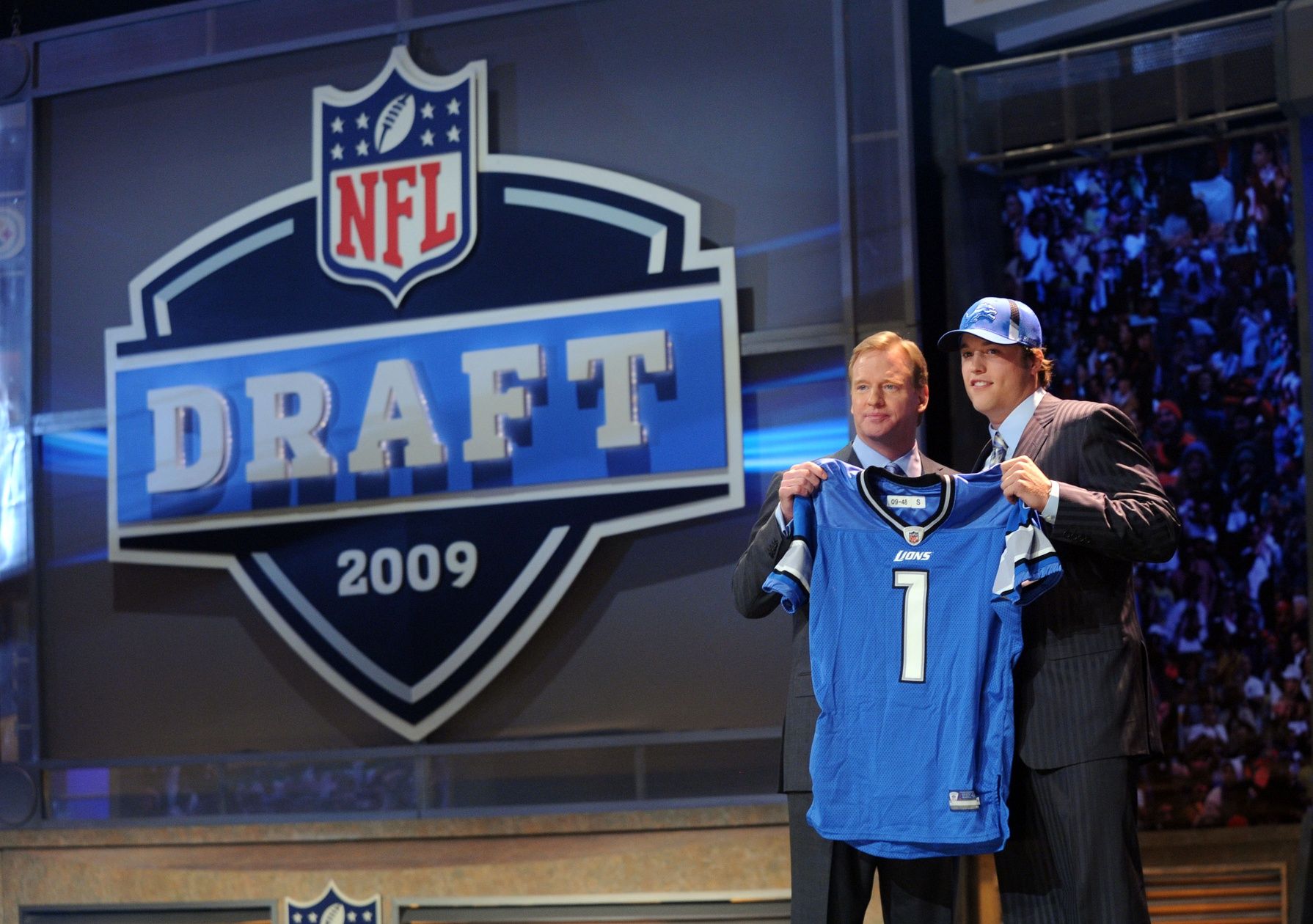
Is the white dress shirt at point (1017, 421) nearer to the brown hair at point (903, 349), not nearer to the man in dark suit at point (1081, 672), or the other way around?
the man in dark suit at point (1081, 672)

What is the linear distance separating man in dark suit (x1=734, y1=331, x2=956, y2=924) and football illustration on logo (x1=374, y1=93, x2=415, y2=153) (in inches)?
86.0

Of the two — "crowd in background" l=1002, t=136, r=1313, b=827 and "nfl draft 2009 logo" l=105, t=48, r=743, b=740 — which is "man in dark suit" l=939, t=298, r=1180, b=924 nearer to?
"nfl draft 2009 logo" l=105, t=48, r=743, b=740

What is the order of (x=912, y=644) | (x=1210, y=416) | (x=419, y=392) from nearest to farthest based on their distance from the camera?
1. (x=912, y=644)
2. (x=419, y=392)
3. (x=1210, y=416)

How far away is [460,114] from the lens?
4.54 m

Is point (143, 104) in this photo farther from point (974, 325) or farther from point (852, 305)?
point (974, 325)

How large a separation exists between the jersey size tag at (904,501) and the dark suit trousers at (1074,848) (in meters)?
0.52

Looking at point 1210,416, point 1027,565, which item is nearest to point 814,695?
point 1027,565

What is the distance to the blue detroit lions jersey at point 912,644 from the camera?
2.63m

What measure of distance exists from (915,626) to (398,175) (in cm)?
257

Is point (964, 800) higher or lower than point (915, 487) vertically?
lower

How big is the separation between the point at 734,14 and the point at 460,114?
909mm

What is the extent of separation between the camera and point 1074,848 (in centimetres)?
260

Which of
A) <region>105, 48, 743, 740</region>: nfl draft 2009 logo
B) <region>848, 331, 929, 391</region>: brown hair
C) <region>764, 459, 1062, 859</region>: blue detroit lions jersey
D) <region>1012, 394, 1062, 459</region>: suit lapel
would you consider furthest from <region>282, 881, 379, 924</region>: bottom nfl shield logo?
<region>1012, 394, 1062, 459</region>: suit lapel

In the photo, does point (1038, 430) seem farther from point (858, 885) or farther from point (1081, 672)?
point (858, 885)
